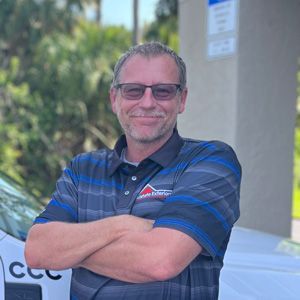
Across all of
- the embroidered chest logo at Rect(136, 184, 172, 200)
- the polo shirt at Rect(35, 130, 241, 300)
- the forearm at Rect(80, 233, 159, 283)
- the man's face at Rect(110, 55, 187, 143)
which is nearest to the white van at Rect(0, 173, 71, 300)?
the polo shirt at Rect(35, 130, 241, 300)

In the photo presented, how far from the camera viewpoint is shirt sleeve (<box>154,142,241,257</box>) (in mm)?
1578

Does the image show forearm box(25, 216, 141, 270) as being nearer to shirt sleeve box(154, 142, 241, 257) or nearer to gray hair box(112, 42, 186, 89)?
shirt sleeve box(154, 142, 241, 257)

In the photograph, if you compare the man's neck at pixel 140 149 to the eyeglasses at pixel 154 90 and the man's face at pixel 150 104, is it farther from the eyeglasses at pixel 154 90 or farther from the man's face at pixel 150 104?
the eyeglasses at pixel 154 90

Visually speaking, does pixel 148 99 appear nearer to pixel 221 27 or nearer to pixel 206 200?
pixel 206 200

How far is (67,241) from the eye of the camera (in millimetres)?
1653

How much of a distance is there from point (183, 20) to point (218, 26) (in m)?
0.60

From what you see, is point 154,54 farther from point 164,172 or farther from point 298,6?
point 298,6

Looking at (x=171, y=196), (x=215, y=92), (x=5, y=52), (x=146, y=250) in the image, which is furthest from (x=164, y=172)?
(x=5, y=52)

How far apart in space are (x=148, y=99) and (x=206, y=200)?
1.36 feet

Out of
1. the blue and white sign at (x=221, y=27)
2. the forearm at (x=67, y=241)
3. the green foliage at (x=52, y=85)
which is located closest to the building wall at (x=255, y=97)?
the blue and white sign at (x=221, y=27)

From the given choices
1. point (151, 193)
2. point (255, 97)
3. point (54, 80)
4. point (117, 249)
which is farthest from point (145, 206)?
point (54, 80)

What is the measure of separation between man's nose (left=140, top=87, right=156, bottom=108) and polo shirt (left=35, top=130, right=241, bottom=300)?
0.48ft

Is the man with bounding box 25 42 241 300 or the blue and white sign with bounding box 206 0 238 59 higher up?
the blue and white sign with bounding box 206 0 238 59

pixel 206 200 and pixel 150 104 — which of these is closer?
pixel 206 200
